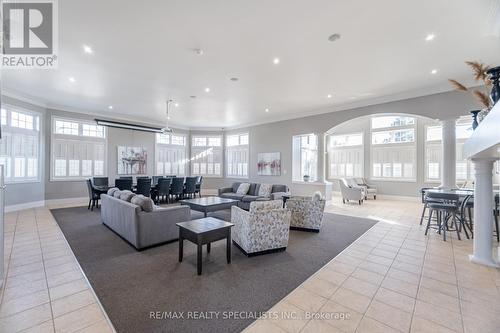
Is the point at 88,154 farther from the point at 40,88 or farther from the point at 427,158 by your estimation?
the point at 427,158

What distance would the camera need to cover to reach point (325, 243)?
161 inches

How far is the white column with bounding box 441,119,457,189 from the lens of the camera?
561cm

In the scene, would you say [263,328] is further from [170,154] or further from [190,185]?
[170,154]

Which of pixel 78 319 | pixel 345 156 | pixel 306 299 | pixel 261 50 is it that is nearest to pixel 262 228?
pixel 306 299

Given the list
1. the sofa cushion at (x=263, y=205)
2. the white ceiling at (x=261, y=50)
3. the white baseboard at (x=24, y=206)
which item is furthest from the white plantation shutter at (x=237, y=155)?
the white baseboard at (x=24, y=206)

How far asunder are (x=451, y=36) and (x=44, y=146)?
10.9 m

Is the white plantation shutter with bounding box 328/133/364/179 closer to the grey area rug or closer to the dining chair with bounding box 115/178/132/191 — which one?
the grey area rug

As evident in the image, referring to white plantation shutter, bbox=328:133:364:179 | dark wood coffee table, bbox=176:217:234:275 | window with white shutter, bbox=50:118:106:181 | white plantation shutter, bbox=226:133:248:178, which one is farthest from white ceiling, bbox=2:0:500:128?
white plantation shutter, bbox=328:133:364:179

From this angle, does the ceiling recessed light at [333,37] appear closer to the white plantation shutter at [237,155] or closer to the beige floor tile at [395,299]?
the beige floor tile at [395,299]

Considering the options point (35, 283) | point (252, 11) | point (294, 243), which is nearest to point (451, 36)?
point (252, 11)

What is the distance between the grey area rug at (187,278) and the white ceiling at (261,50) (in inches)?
139

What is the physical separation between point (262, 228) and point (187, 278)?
4.25ft

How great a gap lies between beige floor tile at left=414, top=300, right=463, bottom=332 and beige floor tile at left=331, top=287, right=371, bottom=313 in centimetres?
45

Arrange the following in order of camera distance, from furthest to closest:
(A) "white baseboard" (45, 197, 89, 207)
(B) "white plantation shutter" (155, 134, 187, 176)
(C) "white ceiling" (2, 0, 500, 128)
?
(B) "white plantation shutter" (155, 134, 187, 176), (A) "white baseboard" (45, 197, 89, 207), (C) "white ceiling" (2, 0, 500, 128)
